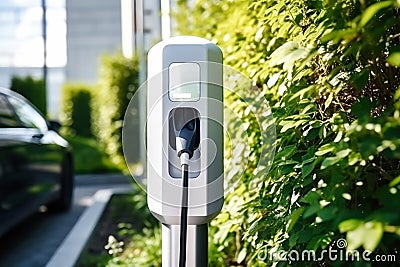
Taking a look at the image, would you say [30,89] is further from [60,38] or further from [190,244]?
[190,244]

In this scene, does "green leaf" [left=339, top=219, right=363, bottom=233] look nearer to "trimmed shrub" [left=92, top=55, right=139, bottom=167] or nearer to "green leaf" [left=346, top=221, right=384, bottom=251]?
"green leaf" [left=346, top=221, right=384, bottom=251]

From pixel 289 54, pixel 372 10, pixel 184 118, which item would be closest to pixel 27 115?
pixel 184 118

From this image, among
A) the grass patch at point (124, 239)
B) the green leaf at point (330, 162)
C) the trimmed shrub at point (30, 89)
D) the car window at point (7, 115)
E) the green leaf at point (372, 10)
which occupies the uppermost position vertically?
the green leaf at point (372, 10)

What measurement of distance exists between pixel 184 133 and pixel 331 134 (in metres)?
0.47

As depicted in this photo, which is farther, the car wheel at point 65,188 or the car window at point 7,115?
the car wheel at point 65,188

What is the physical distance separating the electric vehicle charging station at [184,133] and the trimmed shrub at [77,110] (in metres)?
8.81

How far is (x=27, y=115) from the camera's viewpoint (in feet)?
18.3

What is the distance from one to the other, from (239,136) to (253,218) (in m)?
0.47

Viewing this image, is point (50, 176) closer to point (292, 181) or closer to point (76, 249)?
point (76, 249)

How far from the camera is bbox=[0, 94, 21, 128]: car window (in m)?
5.02

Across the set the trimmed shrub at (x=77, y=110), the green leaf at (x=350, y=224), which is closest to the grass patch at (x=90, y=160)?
the trimmed shrub at (x=77, y=110)

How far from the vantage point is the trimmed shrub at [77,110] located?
10.7m

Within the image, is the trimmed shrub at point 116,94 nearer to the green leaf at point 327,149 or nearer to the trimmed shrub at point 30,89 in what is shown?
the trimmed shrub at point 30,89

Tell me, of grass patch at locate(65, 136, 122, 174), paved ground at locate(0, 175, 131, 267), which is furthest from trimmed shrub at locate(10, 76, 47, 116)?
paved ground at locate(0, 175, 131, 267)
